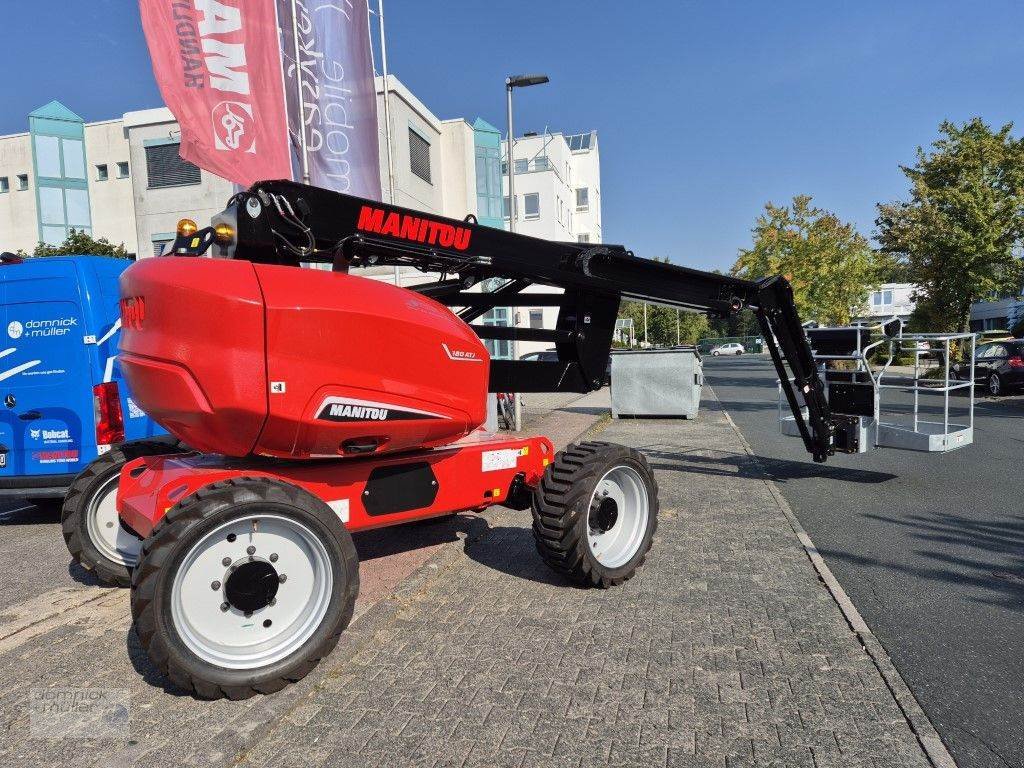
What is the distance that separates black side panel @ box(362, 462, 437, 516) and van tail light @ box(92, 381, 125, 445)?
11.9ft

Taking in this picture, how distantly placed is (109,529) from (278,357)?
2506mm

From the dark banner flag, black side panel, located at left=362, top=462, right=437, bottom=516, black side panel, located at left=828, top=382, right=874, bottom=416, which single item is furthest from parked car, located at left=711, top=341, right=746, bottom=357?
black side panel, located at left=362, top=462, right=437, bottom=516

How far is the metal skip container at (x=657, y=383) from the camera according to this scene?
50.2 ft

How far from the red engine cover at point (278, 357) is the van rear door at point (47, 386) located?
315cm

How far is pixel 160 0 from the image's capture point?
8438 millimetres

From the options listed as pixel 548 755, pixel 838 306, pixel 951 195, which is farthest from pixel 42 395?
pixel 838 306

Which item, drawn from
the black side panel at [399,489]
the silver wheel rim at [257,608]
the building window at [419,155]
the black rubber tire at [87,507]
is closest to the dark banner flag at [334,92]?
the black rubber tire at [87,507]

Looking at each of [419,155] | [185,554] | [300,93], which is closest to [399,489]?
[185,554]

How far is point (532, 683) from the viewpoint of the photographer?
10.9 feet

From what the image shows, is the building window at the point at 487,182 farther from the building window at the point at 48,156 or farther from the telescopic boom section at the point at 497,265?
the telescopic boom section at the point at 497,265

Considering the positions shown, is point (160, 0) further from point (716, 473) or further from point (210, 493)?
point (716, 473)

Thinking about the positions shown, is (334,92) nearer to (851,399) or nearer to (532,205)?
(851,399)

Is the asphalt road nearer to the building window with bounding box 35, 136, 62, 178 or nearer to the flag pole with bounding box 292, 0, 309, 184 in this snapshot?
the flag pole with bounding box 292, 0, 309, 184

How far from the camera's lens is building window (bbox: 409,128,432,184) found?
27.6 metres
